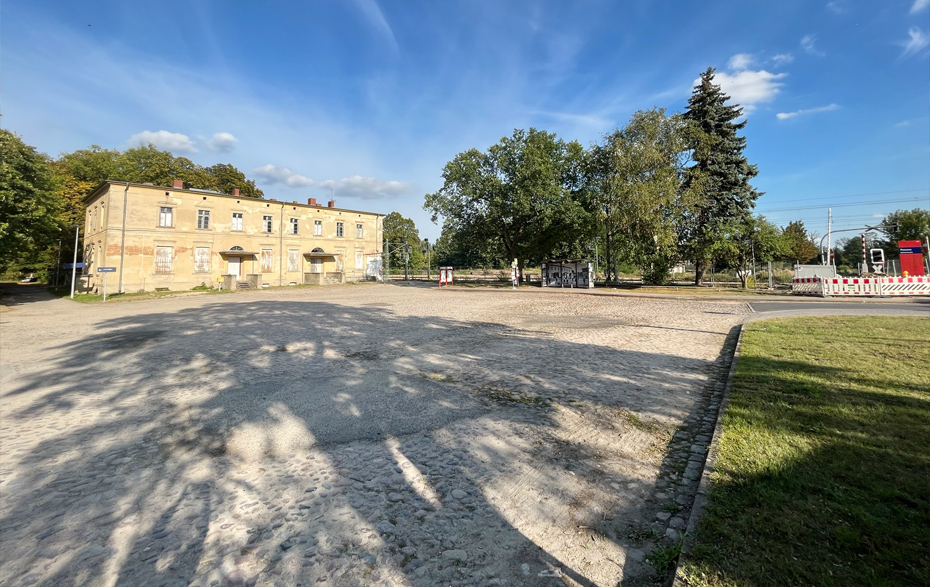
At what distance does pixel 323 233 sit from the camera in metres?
41.8

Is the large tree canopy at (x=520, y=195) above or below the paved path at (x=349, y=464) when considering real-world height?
above

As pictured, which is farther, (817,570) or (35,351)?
(35,351)

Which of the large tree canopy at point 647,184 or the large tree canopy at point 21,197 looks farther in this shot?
the large tree canopy at point 647,184

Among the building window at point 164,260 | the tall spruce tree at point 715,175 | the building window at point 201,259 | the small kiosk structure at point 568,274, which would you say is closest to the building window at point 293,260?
the building window at point 201,259

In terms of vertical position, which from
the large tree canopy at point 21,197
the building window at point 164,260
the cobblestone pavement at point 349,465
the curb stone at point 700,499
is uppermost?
the large tree canopy at point 21,197

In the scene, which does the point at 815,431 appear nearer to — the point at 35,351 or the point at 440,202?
the point at 35,351

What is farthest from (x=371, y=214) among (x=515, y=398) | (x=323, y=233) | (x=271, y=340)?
(x=515, y=398)

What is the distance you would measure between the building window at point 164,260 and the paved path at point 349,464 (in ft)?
90.6

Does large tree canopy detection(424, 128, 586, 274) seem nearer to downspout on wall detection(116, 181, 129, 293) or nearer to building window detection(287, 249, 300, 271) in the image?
building window detection(287, 249, 300, 271)

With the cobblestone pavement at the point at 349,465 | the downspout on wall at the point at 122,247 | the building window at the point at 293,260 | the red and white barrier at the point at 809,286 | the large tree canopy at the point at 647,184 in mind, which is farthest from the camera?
the building window at the point at 293,260

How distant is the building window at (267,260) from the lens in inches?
1470

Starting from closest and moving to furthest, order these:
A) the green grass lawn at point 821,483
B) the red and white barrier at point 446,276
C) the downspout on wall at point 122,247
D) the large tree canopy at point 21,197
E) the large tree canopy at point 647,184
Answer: the green grass lawn at point 821,483, the large tree canopy at point 21,197, the large tree canopy at point 647,184, the downspout on wall at point 122,247, the red and white barrier at point 446,276

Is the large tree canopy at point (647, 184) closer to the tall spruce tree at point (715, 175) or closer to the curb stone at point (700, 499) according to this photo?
the tall spruce tree at point (715, 175)

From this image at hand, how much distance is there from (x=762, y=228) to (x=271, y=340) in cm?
3855
